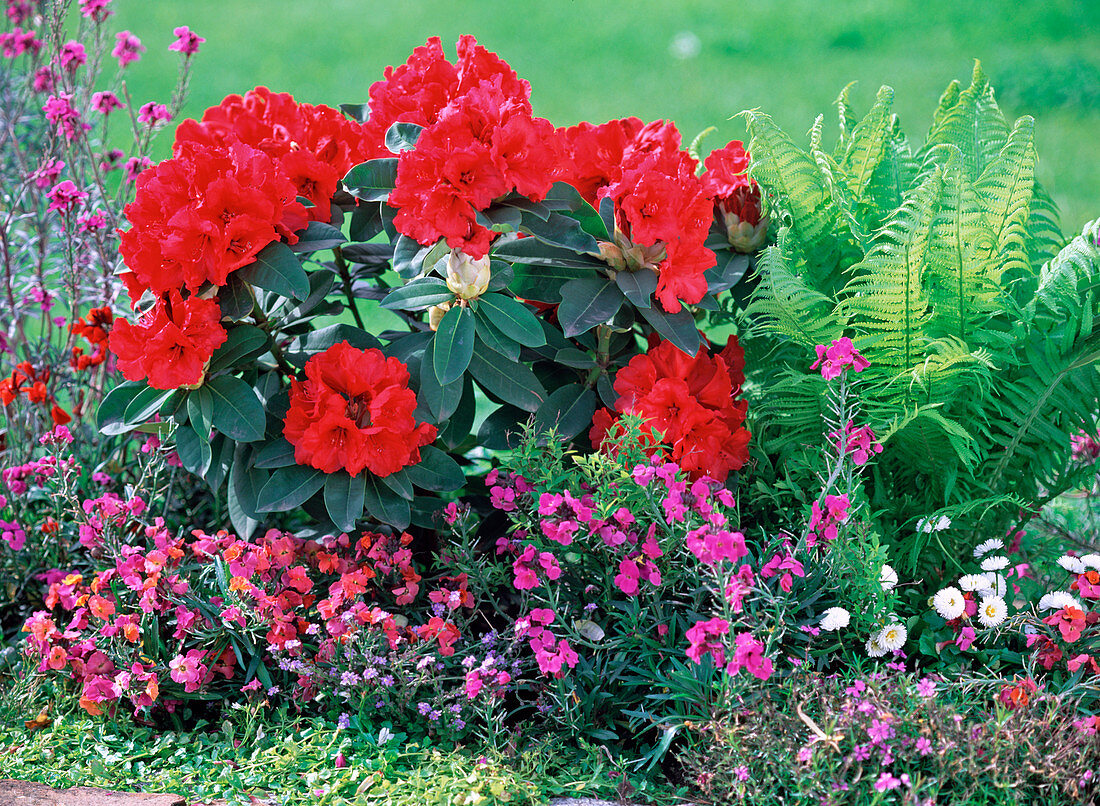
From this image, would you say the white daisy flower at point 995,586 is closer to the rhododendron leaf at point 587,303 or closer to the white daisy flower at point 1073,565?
the white daisy flower at point 1073,565

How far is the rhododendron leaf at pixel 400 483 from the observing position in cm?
229

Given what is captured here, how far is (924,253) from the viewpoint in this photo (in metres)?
2.23

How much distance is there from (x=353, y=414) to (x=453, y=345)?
281mm

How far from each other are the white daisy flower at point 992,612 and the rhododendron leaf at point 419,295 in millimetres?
1352

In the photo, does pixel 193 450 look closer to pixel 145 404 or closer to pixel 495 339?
pixel 145 404

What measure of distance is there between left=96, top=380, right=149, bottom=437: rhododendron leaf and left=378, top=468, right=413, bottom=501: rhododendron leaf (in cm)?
63

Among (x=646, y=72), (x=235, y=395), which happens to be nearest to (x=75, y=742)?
(x=235, y=395)

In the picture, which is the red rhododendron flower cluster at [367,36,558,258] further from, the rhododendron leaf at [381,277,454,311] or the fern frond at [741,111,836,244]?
the fern frond at [741,111,836,244]

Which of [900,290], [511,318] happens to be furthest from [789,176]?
[511,318]

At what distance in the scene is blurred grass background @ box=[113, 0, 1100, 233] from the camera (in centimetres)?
774

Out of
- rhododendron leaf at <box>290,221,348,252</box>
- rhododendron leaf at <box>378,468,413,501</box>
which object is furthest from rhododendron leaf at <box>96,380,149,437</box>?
rhododendron leaf at <box>378,468,413,501</box>

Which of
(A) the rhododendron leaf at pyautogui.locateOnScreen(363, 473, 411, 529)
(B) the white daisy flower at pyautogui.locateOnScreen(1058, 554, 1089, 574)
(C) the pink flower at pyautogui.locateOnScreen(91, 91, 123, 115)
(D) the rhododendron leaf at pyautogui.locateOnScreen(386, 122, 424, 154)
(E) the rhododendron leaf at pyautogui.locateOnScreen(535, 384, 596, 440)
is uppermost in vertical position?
(C) the pink flower at pyautogui.locateOnScreen(91, 91, 123, 115)

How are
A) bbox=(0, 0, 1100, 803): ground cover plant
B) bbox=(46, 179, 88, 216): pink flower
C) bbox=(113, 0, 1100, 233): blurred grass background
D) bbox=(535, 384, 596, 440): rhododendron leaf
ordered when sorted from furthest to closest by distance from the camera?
1. bbox=(113, 0, 1100, 233): blurred grass background
2. bbox=(46, 179, 88, 216): pink flower
3. bbox=(535, 384, 596, 440): rhododendron leaf
4. bbox=(0, 0, 1100, 803): ground cover plant

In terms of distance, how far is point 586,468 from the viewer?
6.80ft
